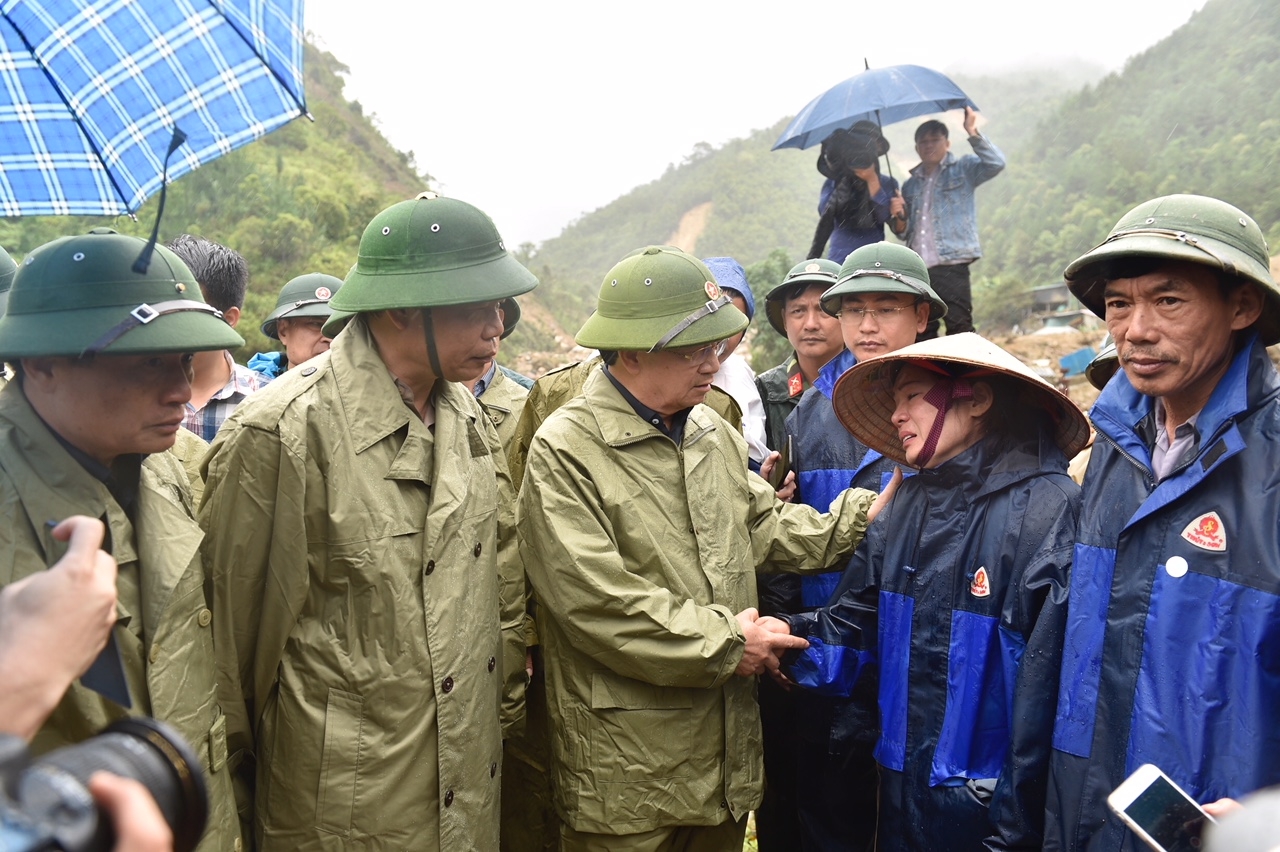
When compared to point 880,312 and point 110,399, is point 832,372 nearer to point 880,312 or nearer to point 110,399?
point 880,312

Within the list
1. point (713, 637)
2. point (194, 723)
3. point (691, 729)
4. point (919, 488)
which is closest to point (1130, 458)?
point (919, 488)

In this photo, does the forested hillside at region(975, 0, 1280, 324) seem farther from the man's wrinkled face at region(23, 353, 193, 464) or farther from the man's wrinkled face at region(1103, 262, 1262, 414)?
the man's wrinkled face at region(23, 353, 193, 464)

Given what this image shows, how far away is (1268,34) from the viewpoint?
Answer: 30172mm

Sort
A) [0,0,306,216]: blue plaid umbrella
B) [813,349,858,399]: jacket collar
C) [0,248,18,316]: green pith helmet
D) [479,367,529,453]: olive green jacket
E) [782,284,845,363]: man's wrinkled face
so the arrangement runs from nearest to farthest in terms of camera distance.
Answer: [0,0,306,216]: blue plaid umbrella < [0,248,18,316]: green pith helmet < [813,349,858,399]: jacket collar < [479,367,529,453]: olive green jacket < [782,284,845,363]: man's wrinkled face

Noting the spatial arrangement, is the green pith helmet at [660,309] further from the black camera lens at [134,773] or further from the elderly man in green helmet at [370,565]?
the black camera lens at [134,773]

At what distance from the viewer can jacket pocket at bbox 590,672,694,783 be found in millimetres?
2691

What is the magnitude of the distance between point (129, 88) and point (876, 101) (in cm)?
495

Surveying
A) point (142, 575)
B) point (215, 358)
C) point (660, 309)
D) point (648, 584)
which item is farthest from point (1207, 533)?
point (215, 358)

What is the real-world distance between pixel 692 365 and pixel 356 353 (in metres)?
1.07

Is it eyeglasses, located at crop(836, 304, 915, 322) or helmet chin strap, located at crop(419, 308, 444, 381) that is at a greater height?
helmet chin strap, located at crop(419, 308, 444, 381)

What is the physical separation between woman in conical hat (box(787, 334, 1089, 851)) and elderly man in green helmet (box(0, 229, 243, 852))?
1.87 m

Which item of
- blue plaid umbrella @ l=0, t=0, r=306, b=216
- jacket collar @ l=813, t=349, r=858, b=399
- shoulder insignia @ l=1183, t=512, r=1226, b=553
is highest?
blue plaid umbrella @ l=0, t=0, r=306, b=216

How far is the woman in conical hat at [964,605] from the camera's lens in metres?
2.26

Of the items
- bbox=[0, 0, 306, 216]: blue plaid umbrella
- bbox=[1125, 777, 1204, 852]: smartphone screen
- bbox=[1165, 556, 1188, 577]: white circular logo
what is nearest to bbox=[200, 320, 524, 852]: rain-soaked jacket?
bbox=[0, 0, 306, 216]: blue plaid umbrella
